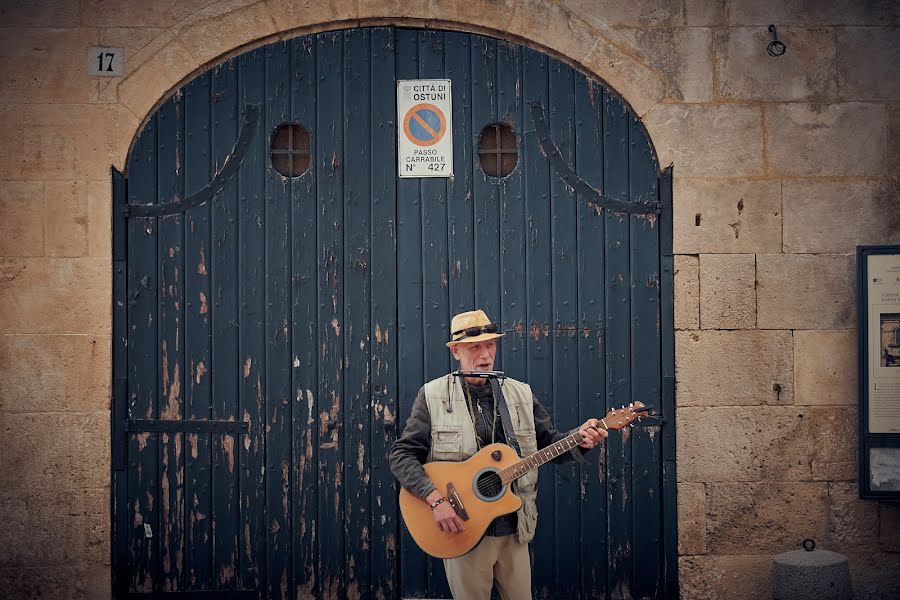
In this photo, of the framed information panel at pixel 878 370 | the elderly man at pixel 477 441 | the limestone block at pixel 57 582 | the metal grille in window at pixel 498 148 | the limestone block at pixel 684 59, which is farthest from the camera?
the metal grille in window at pixel 498 148

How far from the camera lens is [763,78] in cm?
547

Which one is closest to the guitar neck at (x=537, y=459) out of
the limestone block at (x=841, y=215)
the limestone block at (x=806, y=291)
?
the limestone block at (x=806, y=291)

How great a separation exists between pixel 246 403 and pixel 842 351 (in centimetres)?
344

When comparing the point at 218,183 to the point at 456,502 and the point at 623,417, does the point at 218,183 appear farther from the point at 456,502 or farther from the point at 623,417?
the point at 623,417

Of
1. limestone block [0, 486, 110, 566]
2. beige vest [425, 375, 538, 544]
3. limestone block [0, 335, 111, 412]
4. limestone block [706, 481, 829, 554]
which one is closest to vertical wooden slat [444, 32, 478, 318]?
beige vest [425, 375, 538, 544]

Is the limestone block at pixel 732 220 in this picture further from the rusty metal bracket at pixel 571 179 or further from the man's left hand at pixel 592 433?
the man's left hand at pixel 592 433

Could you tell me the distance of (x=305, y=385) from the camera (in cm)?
552

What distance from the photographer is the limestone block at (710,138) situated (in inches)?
215

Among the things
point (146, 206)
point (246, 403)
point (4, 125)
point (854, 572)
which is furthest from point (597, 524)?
point (4, 125)

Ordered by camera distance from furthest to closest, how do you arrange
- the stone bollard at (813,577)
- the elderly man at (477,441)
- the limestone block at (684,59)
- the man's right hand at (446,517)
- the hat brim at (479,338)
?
1. the limestone block at (684,59)
2. the stone bollard at (813,577)
3. the hat brim at (479,338)
4. the elderly man at (477,441)
5. the man's right hand at (446,517)

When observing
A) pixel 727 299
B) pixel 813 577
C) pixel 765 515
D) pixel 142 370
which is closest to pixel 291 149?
pixel 142 370

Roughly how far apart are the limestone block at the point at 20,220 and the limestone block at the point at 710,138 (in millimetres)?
3566

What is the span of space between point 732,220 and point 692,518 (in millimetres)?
1729

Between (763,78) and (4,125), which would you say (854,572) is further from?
(4,125)
